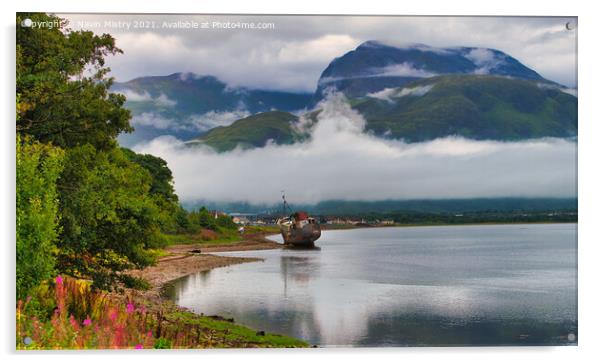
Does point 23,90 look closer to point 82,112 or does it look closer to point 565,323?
point 82,112

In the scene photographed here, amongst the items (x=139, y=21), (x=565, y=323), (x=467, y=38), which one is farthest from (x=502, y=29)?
(x=139, y=21)

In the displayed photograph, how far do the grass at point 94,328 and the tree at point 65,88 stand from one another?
3.15 m

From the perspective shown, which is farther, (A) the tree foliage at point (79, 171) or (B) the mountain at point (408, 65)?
(B) the mountain at point (408, 65)

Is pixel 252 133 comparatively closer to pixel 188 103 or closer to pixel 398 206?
Result: pixel 188 103

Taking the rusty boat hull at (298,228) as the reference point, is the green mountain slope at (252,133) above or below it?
above

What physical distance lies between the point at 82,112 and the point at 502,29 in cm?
898

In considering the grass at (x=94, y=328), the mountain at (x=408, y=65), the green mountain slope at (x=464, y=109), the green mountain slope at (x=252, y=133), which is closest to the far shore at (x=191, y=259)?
the green mountain slope at (x=464, y=109)

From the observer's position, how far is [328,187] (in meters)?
15.2

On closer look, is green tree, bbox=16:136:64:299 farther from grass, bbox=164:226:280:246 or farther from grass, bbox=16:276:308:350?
grass, bbox=164:226:280:246

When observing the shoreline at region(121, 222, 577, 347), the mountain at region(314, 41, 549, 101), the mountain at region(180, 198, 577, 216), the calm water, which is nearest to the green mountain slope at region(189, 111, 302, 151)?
the mountain at region(314, 41, 549, 101)

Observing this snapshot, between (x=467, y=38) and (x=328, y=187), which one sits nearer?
(x=467, y=38)

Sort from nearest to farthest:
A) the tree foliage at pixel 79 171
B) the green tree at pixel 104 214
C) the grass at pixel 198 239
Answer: the tree foliage at pixel 79 171
the green tree at pixel 104 214
the grass at pixel 198 239

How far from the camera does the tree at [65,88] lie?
41.2ft

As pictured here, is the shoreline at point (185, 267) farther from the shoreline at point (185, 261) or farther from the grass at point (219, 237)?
the grass at point (219, 237)
